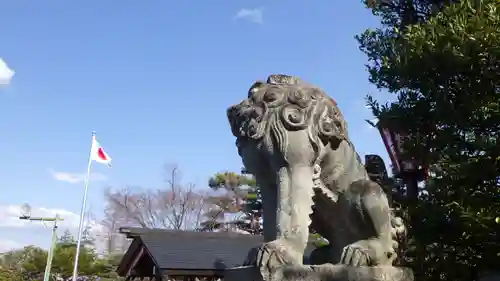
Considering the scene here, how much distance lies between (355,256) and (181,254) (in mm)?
9541

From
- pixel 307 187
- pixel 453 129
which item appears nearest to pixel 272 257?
pixel 307 187

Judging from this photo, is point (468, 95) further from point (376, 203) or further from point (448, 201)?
point (376, 203)

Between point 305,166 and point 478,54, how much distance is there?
14.2 ft

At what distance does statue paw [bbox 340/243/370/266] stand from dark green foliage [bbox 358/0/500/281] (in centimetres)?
349

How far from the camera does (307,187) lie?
309cm

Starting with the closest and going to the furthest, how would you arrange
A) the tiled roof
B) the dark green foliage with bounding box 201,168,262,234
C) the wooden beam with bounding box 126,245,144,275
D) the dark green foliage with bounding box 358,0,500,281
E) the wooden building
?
the dark green foliage with bounding box 358,0,500,281, the wooden building, the tiled roof, the wooden beam with bounding box 126,245,144,275, the dark green foliage with bounding box 201,168,262,234

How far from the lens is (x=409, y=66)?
699 cm

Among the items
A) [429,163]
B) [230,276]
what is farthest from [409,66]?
[230,276]

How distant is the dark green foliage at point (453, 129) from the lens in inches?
245

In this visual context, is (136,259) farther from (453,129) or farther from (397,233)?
(397,233)

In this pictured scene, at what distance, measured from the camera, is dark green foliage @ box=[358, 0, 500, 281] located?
20.4 ft

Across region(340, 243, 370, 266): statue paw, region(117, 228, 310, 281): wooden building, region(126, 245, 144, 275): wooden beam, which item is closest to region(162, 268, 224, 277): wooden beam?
region(117, 228, 310, 281): wooden building

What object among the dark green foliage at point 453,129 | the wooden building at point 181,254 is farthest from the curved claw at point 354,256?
the wooden building at point 181,254

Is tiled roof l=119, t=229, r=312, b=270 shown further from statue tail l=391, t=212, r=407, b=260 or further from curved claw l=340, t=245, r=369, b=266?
curved claw l=340, t=245, r=369, b=266
